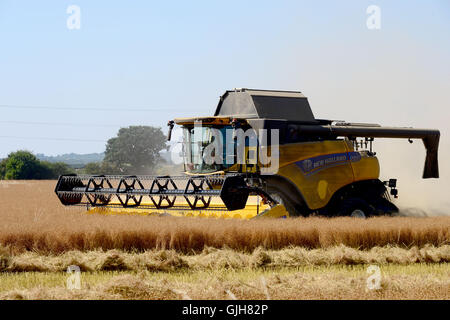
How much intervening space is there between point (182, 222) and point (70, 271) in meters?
2.44

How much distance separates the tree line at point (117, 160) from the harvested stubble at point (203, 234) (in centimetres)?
4267

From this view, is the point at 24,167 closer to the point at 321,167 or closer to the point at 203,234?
the point at 321,167

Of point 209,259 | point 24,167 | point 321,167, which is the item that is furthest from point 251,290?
point 24,167

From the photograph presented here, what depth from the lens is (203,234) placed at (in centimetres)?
978

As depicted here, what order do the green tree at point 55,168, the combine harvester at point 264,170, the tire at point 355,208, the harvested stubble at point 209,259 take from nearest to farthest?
the harvested stubble at point 209,259, the combine harvester at point 264,170, the tire at point 355,208, the green tree at point 55,168

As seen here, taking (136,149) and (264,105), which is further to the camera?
(136,149)

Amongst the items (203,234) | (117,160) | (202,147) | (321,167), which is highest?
(202,147)

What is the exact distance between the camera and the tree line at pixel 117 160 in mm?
51906

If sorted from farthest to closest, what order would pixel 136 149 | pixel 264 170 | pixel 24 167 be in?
pixel 136 149 → pixel 24 167 → pixel 264 170

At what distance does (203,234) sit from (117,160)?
181 feet

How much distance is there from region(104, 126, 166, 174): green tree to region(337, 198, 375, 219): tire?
48.2 metres

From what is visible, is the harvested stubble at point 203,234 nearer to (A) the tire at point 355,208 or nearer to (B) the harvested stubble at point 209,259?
(B) the harvested stubble at point 209,259

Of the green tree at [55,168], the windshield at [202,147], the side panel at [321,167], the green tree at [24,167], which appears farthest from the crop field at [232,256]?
the green tree at [55,168]

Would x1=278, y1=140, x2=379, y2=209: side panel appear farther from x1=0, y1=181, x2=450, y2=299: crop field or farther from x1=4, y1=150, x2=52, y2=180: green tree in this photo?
x1=4, y1=150, x2=52, y2=180: green tree
